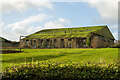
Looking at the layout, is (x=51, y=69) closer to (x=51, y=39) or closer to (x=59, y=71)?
(x=59, y=71)

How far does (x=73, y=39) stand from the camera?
140ft

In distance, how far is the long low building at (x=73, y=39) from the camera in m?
41.3

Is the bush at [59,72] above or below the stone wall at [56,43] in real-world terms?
below

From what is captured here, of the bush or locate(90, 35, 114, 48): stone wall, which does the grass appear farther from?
locate(90, 35, 114, 48): stone wall

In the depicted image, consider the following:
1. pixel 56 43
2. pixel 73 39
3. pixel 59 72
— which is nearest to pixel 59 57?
pixel 59 72

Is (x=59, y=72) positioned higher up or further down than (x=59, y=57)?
further down

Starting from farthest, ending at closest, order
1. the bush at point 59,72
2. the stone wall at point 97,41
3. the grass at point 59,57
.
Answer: the stone wall at point 97,41 < the grass at point 59,57 < the bush at point 59,72

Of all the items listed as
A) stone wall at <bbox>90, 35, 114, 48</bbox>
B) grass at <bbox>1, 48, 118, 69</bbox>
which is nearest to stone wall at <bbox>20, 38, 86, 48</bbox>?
stone wall at <bbox>90, 35, 114, 48</bbox>

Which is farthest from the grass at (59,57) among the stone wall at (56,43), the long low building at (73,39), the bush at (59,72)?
the stone wall at (56,43)

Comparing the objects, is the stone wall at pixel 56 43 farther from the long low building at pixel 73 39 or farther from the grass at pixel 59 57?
the grass at pixel 59 57

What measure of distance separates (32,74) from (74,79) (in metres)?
2.13

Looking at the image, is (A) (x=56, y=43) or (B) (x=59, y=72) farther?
(A) (x=56, y=43)

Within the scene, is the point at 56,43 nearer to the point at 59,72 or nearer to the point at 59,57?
the point at 59,57

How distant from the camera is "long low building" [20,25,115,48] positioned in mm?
41312
